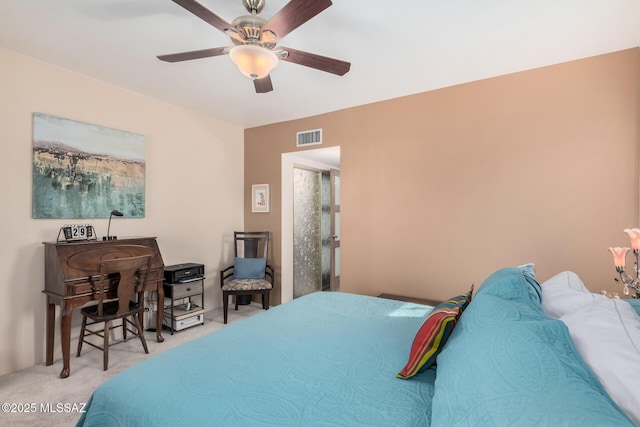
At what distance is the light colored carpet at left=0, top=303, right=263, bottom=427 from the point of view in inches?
78.3

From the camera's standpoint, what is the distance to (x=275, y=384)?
1197 millimetres

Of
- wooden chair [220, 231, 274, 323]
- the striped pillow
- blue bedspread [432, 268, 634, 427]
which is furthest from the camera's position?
wooden chair [220, 231, 274, 323]

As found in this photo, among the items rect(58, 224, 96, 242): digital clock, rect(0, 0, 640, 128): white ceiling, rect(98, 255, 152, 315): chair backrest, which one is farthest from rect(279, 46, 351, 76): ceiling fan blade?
rect(58, 224, 96, 242): digital clock

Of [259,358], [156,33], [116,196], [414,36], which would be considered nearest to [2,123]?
[116,196]

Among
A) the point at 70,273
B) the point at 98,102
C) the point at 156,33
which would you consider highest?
the point at 156,33

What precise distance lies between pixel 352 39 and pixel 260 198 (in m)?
2.74

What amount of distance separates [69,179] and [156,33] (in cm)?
165

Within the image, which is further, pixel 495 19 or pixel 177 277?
pixel 177 277

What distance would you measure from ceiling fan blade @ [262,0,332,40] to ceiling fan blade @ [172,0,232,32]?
232 mm

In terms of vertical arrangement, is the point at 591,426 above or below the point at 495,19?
below

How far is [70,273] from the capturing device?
97.9 inches

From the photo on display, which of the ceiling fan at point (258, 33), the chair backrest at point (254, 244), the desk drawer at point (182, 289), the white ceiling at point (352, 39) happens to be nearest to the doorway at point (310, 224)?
the chair backrest at point (254, 244)

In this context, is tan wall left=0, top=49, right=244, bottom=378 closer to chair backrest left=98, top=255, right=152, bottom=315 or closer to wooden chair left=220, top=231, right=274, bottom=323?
wooden chair left=220, top=231, right=274, bottom=323

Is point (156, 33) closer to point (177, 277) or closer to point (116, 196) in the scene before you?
point (116, 196)
